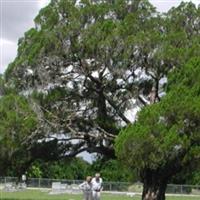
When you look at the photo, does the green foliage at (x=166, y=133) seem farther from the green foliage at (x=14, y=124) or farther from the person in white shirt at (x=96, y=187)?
the green foliage at (x=14, y=124)

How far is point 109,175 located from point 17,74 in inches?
2512

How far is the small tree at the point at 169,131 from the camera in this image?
95.5 ft

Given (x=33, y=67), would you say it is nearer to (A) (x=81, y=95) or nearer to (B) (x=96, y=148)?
(A) (x=81, y=95)

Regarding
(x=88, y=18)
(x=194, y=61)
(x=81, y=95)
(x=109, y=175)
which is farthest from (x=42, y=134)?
(x=109, y=175)

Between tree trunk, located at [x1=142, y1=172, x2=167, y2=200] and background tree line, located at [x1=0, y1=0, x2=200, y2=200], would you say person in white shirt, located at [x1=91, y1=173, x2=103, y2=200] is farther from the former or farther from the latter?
tree trunk, located at [x1=142, y1=172, x2=167, y2=200]

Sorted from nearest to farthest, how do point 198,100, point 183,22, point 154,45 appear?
point 198,100 → point 154,45 → point 183,22

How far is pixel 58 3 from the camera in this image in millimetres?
35750

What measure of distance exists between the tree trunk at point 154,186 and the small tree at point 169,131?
2.75 m

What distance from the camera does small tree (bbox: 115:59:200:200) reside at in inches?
1145

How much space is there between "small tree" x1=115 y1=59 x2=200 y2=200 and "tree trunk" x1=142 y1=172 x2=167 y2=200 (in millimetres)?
2753

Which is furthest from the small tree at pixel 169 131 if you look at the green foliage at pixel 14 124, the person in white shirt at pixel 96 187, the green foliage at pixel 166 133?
the green foliage at pixel 14 124

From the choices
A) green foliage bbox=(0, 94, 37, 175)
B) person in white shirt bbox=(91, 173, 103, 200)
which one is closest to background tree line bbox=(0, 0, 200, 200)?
green foliage bbox=(0, 94, 37, 175)

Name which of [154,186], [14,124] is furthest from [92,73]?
[154,186]

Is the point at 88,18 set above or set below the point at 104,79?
above
